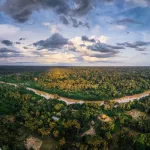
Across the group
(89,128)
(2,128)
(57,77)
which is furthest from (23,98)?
(57,77)

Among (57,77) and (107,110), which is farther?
(57,77)

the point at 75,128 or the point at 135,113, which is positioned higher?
the point at 75,128

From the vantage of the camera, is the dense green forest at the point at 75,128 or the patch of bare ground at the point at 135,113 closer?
the dense green forest at the point at 75,128

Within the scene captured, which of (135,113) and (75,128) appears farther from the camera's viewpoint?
(135,113)

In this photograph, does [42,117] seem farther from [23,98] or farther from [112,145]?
[23,98]

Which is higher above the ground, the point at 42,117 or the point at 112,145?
the point at 42,117

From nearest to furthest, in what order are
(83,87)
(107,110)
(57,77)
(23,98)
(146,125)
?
(146,125) → (107,110) → (23,98) → (83,87) → (57,77)

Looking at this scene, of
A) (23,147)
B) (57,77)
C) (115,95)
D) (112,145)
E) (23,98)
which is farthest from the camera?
(57,77)

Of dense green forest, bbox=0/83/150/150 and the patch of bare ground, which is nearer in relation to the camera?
dense green forest, bbox=0/83/150/150
